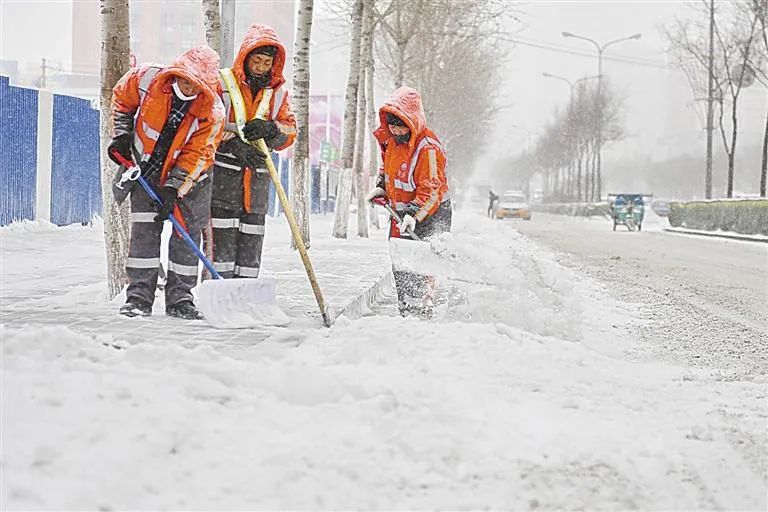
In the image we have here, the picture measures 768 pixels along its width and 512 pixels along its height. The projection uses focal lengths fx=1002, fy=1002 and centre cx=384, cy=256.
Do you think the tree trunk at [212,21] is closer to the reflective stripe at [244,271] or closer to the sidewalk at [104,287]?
the sidewalk at [104,287]

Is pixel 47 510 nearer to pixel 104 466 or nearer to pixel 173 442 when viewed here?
pixel 104 466

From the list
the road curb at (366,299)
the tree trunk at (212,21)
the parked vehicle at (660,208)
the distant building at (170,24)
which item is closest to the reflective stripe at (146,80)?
the road curb at (366,299)

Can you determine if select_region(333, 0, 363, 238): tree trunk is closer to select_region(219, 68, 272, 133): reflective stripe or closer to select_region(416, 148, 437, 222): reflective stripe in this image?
select_region(416, 148, 437, 222): reflective stripe

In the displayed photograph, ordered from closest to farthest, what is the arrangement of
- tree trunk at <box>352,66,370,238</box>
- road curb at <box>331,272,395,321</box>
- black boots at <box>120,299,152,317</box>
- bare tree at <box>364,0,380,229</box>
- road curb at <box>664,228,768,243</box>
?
black boots at <box>120,299,152,317</box>
road curb at <box>331,272,395,321</box>
tree trunk at <box>352,66,370,238</box>
bare tree at <box>364,0,380,229</box>
road curb at <box>664,228,768,243</box>

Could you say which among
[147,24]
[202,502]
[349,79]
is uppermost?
[147,24]

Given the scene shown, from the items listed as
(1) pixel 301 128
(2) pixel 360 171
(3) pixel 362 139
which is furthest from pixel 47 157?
(3) pixel 362 139

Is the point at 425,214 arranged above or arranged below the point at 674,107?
below

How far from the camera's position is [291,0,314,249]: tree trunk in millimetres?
13922

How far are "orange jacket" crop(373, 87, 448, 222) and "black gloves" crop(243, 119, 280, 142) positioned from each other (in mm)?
1096

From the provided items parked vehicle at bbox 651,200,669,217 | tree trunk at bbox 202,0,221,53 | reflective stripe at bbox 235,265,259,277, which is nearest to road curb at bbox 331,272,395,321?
reflective stripe at bbox 235,265,259,277

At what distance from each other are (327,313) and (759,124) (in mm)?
139060

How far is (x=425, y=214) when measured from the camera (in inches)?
296

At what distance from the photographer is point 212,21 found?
37.8ft

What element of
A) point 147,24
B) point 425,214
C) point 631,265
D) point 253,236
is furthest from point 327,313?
point 147,24
